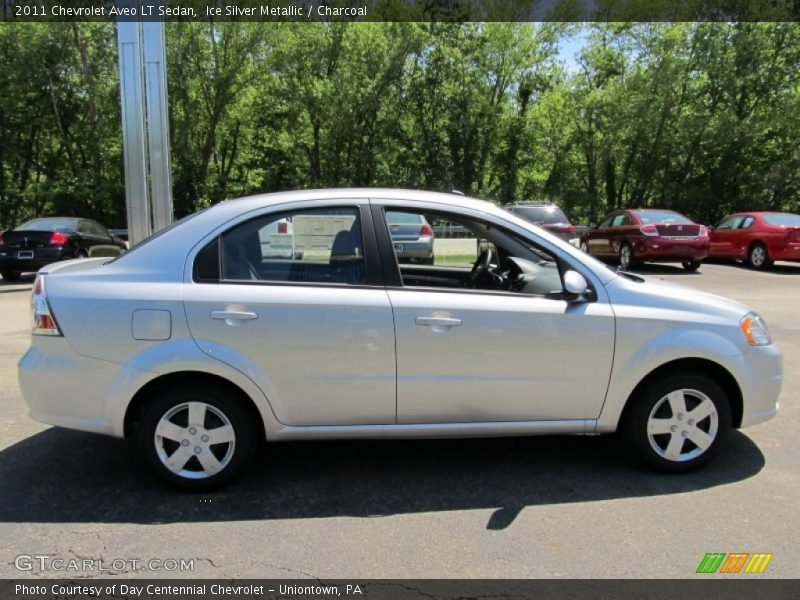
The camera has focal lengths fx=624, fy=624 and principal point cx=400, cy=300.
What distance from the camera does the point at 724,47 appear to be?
26.8 metres

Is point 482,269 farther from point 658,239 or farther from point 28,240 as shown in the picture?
point 28,240

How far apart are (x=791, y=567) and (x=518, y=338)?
5.40 feet

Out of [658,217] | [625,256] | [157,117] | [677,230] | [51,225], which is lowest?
[625,256]

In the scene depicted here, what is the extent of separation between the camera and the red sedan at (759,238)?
15.1 m

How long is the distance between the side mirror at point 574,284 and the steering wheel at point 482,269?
3.15 ft

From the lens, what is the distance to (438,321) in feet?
11.4

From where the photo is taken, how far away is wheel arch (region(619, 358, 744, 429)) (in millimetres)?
3688

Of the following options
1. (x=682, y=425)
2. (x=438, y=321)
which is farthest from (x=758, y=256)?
(x=438, y=321)

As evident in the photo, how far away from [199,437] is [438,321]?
1480 mm

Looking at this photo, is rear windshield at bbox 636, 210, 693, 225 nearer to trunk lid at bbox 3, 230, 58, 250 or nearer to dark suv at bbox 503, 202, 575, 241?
dark suv at bbox 503, 202, 575, 241

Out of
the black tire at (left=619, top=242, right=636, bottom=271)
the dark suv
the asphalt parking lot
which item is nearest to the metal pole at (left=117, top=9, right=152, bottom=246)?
the asphalt parking lot

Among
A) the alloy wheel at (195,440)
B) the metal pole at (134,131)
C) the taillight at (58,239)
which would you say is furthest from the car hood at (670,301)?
the taillight at (58,239)
